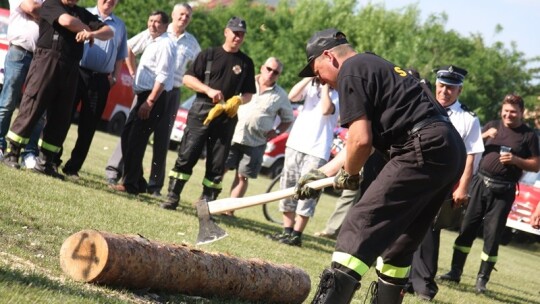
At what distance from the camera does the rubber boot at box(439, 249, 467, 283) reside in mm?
12016

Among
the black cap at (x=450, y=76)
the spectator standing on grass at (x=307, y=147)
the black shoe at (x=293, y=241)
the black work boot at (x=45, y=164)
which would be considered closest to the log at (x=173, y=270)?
the black cap at (x=450, y=76)

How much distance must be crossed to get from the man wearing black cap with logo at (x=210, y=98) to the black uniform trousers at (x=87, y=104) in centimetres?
104

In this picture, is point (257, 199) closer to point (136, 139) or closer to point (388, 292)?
point (388, 292)

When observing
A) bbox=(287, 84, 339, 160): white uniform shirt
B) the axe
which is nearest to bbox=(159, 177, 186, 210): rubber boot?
bbox=(287, 84, 339, 160): white uniform shirt

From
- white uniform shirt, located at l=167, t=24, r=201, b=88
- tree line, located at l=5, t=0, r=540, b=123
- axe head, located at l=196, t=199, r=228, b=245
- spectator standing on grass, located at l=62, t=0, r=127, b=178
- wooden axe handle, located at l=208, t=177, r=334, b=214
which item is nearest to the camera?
wooden axe handle, located at l=208, t=177, r=334, b=214

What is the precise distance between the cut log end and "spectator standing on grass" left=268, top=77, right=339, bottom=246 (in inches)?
215

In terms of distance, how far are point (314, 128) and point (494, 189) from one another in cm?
225

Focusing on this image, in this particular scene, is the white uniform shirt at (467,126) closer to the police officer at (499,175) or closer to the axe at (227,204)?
the police officer at (499,175)

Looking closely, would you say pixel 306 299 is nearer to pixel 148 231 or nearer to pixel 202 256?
pixel 202 256

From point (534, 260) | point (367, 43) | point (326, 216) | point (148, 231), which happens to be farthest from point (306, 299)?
point (367, 43)

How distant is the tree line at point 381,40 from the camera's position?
40062 mm

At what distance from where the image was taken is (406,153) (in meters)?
6.20

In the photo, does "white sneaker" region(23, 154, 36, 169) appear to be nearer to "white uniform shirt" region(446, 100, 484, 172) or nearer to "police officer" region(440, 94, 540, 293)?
"white uniform shirt" region(446, 100, 484, 172)

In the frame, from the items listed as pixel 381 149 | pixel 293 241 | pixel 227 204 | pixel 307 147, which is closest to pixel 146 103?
pixel 307 147
